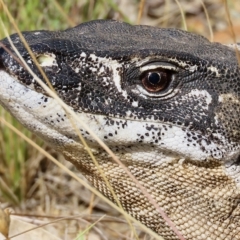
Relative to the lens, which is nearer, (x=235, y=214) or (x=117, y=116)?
(x=117, y=116)

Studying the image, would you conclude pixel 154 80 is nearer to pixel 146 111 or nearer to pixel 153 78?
pixel 153 78

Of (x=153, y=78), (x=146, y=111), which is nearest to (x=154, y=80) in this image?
(x=153, y=78)

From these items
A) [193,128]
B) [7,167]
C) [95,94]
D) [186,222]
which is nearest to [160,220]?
[186,222]

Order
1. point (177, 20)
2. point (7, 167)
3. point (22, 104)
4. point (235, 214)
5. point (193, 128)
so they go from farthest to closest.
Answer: point (177, 20)
point (7, 167)
point (235, 214)
point (193, 128)
point (22, 104)

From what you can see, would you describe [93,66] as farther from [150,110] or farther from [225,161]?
[225,161]

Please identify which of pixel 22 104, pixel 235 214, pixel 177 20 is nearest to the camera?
pixel 22 104
